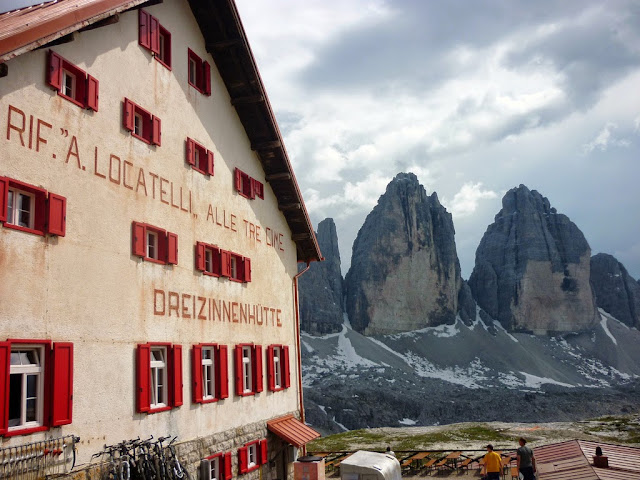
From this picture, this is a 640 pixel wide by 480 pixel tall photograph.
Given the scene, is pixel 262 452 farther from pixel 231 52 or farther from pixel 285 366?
pixel 231 52

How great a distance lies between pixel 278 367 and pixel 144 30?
12.0 metres

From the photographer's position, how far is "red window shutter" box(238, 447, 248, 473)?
16.8m

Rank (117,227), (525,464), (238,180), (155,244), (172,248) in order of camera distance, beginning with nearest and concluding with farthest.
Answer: (117,227) < (155,244) < (172,248) < (525,464) < (238,180)

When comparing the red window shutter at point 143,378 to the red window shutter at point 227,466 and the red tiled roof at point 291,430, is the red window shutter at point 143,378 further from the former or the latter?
the red tiled roof at point 291,430

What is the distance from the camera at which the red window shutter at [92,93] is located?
40.2ft

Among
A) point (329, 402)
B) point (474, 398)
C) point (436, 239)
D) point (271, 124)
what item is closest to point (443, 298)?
point (436, 239)

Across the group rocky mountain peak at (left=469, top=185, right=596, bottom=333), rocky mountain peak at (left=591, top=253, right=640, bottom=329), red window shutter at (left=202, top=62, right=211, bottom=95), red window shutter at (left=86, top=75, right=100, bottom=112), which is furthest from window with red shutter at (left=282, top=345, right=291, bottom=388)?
rocky mountain peak at (left=591, top=253, right=640, bottom=329)

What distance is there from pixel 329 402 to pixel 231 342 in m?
79.3

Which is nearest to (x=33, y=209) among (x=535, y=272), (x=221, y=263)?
(x=221, y=263)

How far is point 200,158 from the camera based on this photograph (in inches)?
666

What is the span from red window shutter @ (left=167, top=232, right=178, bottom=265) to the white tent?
7.66 metres

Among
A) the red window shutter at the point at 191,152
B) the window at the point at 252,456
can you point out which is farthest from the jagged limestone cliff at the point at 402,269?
the red window shutter at the point at 191,152

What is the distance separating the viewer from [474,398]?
104 meters

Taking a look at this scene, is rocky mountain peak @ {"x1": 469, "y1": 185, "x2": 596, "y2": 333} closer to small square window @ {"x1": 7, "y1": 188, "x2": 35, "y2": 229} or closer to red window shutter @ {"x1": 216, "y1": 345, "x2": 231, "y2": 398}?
red window shutter @ {"x1": 216, "y1": 345, "x2": 231, "y2": 398}
